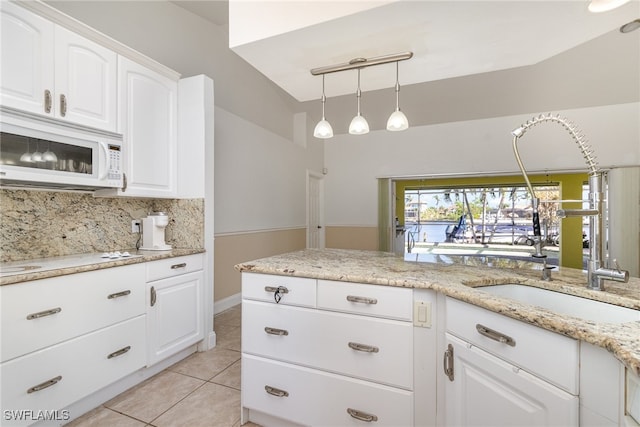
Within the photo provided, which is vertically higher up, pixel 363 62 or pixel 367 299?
pixel 363 62

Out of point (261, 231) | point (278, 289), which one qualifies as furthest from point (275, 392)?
point (261, 231)

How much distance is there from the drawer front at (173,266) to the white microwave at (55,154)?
644 millimetres

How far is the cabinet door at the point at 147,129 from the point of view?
6.91 feet

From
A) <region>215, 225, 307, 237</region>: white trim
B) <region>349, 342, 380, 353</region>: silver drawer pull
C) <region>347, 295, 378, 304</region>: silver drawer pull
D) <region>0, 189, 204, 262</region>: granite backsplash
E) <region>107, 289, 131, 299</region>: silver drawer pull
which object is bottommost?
<region>349, 342, 380, 353</region>: silver drawer pull

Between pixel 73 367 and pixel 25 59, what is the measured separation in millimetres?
1746

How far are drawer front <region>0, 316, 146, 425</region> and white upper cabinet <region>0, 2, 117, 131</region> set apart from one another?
4.42 ft

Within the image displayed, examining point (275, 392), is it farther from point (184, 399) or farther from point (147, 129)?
point (147, 129)

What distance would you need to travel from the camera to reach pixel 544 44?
1.48 metres

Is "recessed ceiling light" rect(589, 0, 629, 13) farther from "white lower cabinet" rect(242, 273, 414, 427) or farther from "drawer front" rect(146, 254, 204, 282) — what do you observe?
"drawer front" rect(146, 254, 204, 282)

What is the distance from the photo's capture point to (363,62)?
1616 mm

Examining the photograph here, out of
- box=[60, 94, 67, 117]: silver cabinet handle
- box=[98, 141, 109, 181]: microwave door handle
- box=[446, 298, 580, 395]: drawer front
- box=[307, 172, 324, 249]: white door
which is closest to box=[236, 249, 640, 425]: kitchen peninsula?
box=[446, 298, 580, 395]: drawer front

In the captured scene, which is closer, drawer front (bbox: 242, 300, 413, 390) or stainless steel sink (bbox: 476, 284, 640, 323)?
stainless steel sink (bbox: 476, 284, 640, 323)

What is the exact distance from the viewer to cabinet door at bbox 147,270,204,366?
2006 millimetres

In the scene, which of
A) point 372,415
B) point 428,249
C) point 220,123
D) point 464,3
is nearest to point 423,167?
point 428,249
